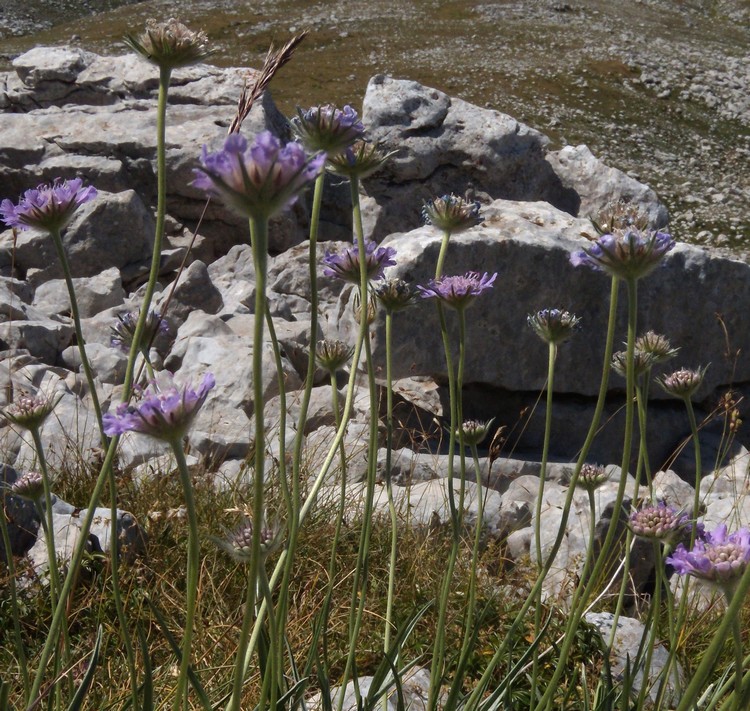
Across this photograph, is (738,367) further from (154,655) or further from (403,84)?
(154,655)

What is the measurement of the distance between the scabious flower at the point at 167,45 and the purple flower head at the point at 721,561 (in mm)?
1391

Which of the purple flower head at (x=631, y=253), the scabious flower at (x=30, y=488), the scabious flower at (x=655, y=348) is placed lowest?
the scabious flower at (x=30, y=488)

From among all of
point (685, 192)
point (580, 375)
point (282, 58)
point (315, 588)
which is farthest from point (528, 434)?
point (685, 192)

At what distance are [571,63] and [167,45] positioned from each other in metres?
29.6

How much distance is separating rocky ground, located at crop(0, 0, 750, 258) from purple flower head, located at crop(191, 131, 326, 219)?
14654 millimetres

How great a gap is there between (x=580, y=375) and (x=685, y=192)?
1326cm

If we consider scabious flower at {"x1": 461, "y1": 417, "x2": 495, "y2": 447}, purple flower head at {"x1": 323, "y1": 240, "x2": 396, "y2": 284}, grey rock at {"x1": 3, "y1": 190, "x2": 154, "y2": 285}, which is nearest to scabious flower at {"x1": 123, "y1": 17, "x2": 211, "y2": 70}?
purple flower head at {"x1": 323, "y1": 240, "x2": 396, "y2": 284}

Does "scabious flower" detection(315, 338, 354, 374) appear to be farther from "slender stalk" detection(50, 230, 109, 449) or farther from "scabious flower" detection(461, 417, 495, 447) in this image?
"slender stalk" detection(50, 230, 109, 449)

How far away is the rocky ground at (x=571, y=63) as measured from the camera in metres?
19.9

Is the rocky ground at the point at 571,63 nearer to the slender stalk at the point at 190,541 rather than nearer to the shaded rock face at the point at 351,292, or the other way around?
the shaded rock face at the point at 351,292

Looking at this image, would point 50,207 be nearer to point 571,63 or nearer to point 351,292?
point 351,292

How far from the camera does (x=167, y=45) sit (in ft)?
5.74

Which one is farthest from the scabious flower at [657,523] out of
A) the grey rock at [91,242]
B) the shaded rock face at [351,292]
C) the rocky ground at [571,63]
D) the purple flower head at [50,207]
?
the rocky ground at [571,63]

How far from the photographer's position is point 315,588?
11.0ft
